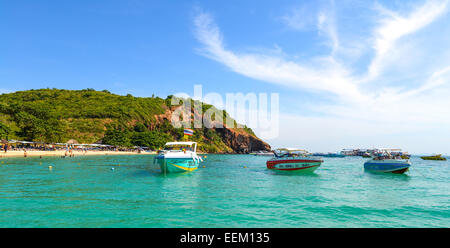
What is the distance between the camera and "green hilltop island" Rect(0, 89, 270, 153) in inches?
3393

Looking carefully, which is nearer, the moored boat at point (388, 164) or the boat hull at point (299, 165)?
Answer: the moored boat at point (388, 164)

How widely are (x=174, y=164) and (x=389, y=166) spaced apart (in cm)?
3382

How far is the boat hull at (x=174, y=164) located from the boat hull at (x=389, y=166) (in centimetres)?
3088

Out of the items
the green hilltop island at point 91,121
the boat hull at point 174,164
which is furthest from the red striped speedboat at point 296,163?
the green hilltop island at point 91,121

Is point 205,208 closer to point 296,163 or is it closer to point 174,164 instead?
point 174,164

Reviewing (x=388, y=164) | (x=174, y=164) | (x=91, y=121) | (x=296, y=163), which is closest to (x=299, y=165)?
(x=296, y=163)

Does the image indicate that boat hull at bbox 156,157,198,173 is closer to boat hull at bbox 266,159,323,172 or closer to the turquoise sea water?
Result: the turquoise sea water

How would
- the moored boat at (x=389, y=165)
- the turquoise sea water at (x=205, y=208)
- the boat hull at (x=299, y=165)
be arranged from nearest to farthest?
the turquoise sea water at (x=205, y=208)
the moored boat at (x=389, y=165)
the boat hull at (x=299, y=165)

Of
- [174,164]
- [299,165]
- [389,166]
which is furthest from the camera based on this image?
[389,166]

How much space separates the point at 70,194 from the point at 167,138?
142 metres

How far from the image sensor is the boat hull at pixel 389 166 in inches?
1431

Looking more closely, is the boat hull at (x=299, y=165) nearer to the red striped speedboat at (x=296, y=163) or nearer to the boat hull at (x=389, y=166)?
the red striped speedboat at (x=296, y=163)

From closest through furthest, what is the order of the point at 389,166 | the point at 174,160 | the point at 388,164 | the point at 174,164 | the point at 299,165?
the point at 174,160 < the point at 174,164 < the point at 299,165 < the point at 389,166 < the point at 388,164

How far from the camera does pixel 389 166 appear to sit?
3772 centimetres
